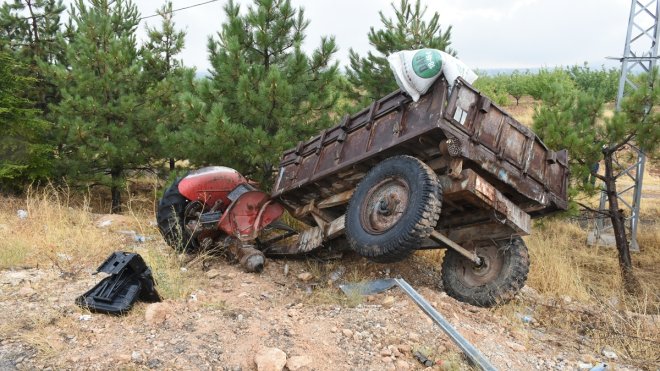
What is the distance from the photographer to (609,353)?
165 inches

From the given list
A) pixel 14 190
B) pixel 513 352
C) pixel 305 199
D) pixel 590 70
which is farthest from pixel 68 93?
pixel 590 70

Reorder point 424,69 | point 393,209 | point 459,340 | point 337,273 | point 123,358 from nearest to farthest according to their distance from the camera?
point 123,358 < point 459,340 < point 424,69 < point 393,209 < point 337,273

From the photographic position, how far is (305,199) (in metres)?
6.49

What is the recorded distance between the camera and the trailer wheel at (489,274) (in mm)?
5145

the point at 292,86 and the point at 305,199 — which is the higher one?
the point at 292,86

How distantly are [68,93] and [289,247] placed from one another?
267 inches

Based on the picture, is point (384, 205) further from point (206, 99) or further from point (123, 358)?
point (206, 99)

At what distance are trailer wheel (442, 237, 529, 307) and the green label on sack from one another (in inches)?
78.2

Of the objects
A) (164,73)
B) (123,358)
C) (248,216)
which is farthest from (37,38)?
(123,358)

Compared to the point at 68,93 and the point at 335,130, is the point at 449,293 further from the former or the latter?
the point at 68,93

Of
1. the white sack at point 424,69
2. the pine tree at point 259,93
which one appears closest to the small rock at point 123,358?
the white sack at point 424,69

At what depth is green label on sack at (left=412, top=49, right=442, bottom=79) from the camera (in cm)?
453

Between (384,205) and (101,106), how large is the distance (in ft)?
26.0

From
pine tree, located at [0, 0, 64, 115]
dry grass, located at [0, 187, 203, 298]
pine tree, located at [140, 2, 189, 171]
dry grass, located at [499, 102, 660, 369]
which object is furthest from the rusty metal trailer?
pine tree, located at [0, 0, 64, 115]
